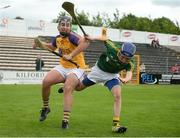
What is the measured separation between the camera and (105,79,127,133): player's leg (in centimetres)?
901

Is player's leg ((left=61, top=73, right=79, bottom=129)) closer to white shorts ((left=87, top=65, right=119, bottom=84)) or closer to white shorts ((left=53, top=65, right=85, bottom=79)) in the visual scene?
white shorts ((left=53, top=65, right=85, bottom=79))

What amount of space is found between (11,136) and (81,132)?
137 centimetres

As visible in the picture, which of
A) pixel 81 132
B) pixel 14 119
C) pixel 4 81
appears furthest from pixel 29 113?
pixel 4 81

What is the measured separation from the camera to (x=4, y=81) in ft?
104

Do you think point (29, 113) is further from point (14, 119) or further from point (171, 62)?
point (171, 62)

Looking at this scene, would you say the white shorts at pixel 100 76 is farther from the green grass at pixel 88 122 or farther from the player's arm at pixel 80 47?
the green grass at pixel 88 122

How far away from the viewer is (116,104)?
30.6 feet

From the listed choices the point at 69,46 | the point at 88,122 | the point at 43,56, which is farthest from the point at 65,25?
the point at 43,56

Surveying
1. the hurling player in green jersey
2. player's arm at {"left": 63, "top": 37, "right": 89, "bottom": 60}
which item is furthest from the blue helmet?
player's arm at {"left": 63, "top": 37, "right": 89, "bottom": 60}

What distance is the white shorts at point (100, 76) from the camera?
973cm

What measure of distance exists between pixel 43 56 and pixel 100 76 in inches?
1331

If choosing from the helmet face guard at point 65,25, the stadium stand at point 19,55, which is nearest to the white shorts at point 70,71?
the helmet face guard at point 65,25

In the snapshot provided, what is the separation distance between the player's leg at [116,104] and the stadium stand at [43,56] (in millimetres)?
29741

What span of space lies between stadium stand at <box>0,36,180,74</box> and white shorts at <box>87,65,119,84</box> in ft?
96.2
